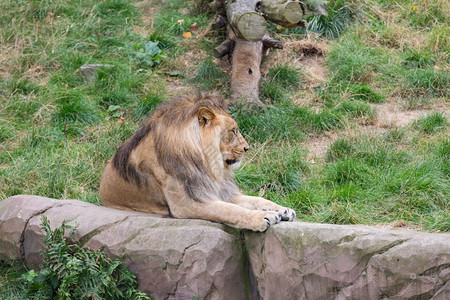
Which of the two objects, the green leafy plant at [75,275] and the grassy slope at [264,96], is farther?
the grassy slope at [264,96]

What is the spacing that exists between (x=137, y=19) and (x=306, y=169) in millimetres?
5107

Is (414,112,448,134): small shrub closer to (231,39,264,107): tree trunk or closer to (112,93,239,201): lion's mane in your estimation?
(231,39,264,107): tree trunk

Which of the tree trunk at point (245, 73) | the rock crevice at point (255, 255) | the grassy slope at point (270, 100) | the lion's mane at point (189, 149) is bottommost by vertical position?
the grassy slope at point (270, 100)

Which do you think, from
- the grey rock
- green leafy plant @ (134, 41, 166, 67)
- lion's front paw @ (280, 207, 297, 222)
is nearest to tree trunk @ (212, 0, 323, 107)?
green leafy plant @ (134, 41, 166, 67)

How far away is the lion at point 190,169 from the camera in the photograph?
Answer: 5.34m

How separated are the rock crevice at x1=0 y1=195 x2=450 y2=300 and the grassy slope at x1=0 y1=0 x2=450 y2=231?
1520mm

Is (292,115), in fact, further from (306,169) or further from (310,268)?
(310,268)

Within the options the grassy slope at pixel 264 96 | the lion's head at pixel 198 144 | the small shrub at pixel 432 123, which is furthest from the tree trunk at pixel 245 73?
the lion's head at pixel 198 144

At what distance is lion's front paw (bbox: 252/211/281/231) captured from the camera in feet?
16.5

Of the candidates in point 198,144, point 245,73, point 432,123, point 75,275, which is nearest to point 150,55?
point 245,73

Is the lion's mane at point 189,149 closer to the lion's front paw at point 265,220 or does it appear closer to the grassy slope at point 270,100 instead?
the lion's front paw at point 265,220

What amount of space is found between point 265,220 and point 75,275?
153 centimetres

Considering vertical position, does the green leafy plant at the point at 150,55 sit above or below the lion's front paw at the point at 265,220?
below

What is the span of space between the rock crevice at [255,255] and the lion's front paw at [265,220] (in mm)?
64
